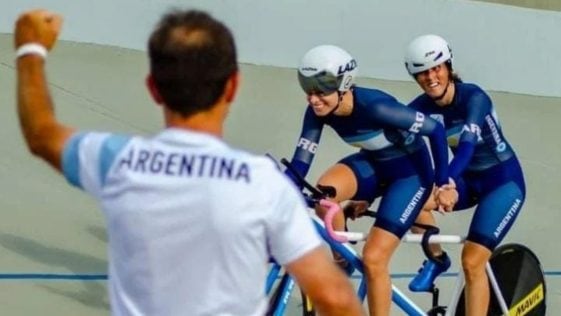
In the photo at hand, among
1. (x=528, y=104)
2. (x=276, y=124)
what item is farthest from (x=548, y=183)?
(x=528, y=104)

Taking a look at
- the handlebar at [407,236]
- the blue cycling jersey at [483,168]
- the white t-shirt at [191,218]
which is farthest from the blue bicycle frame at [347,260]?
the white t-shirt at [191,218]

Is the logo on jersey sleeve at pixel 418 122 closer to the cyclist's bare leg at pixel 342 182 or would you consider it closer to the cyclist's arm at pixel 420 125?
the cyclist's arm at pixel 420 125

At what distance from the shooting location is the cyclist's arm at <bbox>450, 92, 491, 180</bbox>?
502 centimetres

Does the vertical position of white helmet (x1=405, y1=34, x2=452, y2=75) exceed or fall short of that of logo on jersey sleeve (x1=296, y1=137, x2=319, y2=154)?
it exceeds it

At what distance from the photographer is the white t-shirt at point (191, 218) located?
7.40 feet

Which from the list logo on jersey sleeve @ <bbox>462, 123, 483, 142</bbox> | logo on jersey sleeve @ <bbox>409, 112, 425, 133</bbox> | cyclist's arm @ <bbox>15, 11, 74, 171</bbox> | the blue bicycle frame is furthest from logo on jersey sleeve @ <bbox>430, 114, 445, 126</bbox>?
cyclist's arm @ <bbox>15, 11, 74, 171</bbox>

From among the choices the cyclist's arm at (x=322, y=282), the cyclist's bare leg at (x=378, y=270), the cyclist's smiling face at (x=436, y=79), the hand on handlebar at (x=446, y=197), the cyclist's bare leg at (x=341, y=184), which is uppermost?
the cyclist's arm at (x=322, y=282)

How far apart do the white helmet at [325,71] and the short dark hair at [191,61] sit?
8.58 feet

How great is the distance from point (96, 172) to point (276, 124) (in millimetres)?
8101

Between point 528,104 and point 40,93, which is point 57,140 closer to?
point 40,93

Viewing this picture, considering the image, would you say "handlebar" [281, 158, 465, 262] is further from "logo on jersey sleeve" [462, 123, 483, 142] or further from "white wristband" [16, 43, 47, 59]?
"white wristband" [16, 43, 47, 59]

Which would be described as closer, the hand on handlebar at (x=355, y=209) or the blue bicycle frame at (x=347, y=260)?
the blue bicycle frame at (x=347, y=260)

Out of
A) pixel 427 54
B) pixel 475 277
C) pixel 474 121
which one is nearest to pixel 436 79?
pixel 427 54

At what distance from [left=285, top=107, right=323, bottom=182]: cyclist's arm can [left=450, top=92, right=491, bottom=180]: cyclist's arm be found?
0.55 metres
